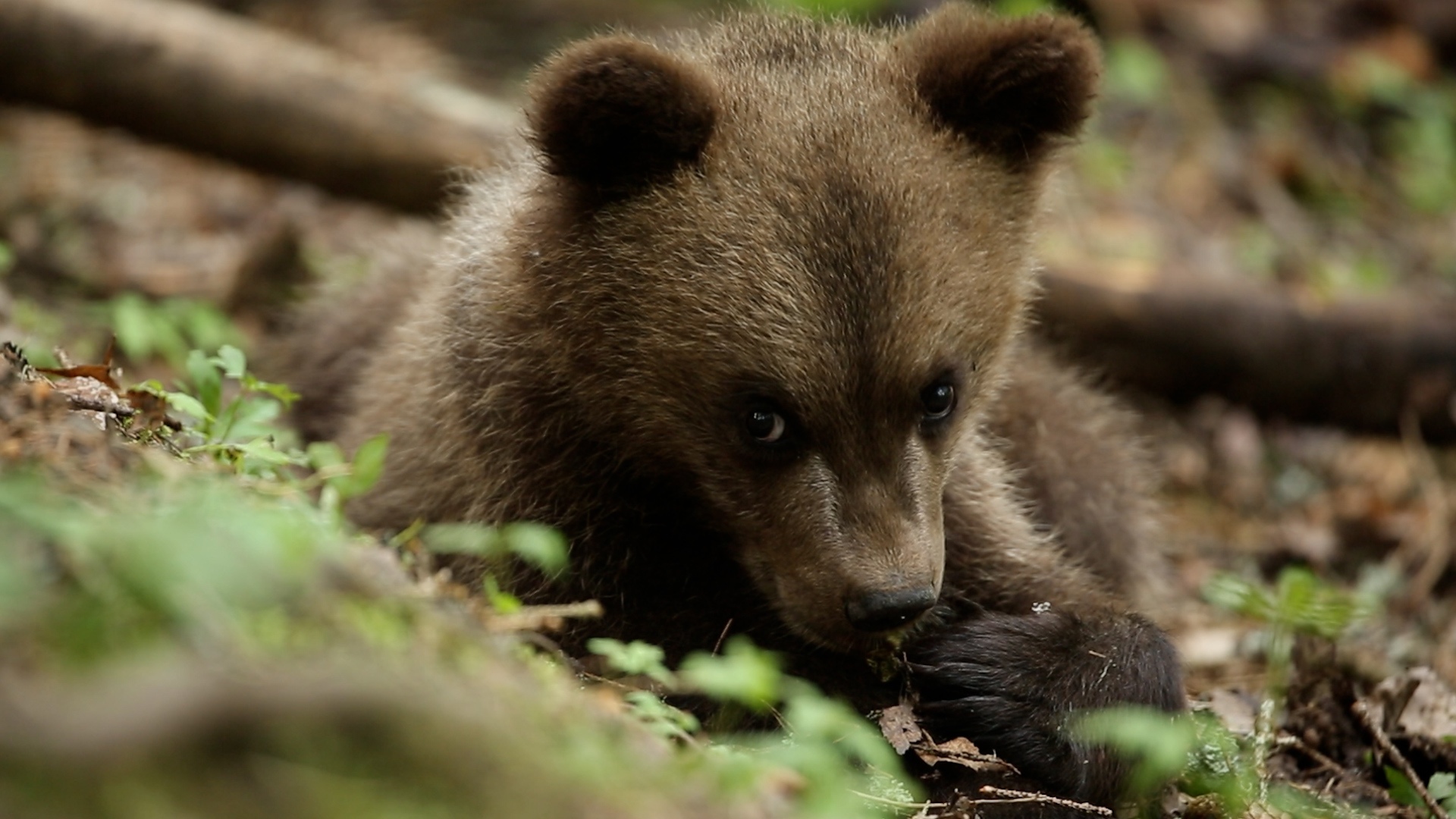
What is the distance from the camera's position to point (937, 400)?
14.4ft

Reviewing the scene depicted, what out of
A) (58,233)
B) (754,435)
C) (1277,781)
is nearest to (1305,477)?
(1277,781)

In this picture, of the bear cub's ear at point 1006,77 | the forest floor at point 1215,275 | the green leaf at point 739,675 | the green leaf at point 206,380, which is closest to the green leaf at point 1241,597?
the forest floor at point 1215,275

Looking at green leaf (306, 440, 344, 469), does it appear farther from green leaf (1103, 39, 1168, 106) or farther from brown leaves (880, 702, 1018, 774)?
green leaf (1103, 39, 1168, 106)

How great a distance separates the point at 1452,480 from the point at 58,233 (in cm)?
791

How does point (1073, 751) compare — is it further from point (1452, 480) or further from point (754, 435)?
point (1452, 480)

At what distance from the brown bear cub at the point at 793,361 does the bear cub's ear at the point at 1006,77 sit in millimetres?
10

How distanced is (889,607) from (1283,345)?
4671 millimetres

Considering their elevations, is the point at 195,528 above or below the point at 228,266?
above

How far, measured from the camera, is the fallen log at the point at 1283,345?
770 cm

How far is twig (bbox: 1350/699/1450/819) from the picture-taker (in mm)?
4211

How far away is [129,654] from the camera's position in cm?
214

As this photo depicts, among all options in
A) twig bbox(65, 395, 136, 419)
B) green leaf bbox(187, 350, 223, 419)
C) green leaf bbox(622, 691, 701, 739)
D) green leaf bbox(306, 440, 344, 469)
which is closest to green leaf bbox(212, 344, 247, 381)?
green leaf bbox(187, 350, 223, 419)

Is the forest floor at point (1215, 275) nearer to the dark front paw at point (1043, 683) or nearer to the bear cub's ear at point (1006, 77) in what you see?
the dark front paw at point (1043, 683)

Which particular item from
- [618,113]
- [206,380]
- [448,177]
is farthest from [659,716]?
[448,177]
